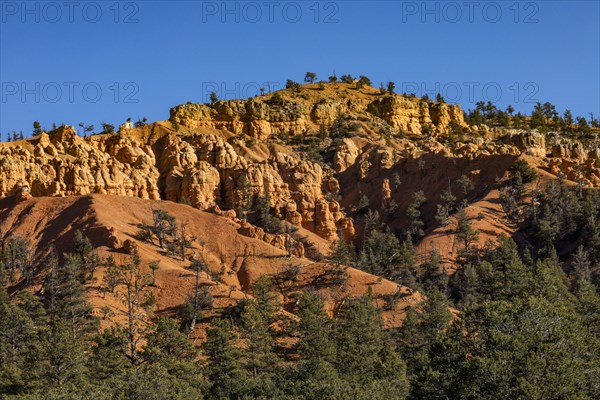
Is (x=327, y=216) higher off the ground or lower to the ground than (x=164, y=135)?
lower

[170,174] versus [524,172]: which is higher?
[170,174]

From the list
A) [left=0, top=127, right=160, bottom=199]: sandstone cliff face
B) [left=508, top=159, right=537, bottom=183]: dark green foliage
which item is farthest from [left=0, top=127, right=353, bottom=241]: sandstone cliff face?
[left=508, top=159, right=537, bottom=183]: dark green foliage

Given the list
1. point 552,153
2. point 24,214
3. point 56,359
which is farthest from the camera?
point 552,153

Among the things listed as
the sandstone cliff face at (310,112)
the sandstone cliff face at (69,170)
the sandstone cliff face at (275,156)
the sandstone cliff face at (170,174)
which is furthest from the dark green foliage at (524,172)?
the sandstone cliff face at (69,170)

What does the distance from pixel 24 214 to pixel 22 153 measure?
60.8ft

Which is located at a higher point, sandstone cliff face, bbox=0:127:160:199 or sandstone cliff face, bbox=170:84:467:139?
sandstone cliff face, bbox=170:84:467:139

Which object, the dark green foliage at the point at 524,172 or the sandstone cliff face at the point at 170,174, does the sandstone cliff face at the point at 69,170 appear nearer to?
the sandstone cliff face at the point at 170,174

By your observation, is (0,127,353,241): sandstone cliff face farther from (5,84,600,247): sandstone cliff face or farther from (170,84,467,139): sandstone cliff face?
(170,84,467,139): sandstone cliff face

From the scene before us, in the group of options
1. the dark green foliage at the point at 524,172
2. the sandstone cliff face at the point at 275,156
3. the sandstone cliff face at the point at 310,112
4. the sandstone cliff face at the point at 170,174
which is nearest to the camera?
the sandstone cliff face at the point at 170,174

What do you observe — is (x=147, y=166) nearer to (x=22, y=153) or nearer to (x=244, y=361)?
(x=22, y=153)

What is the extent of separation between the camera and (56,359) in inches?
2103

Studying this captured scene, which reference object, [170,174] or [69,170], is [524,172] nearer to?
[170,174]

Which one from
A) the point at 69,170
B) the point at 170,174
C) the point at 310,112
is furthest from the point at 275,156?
the point at 69,170

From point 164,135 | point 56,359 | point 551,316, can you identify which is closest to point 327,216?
point 164,135
